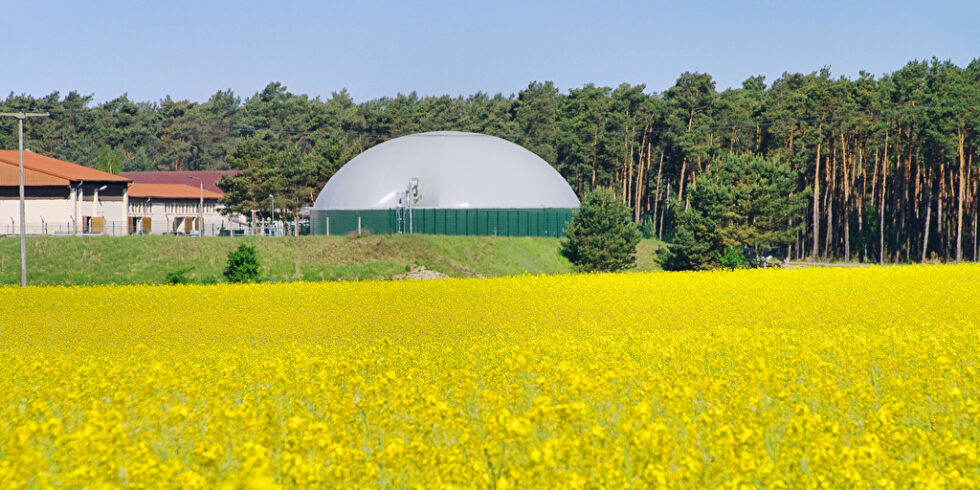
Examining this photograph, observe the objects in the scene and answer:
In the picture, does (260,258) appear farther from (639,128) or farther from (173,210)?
(639,128)

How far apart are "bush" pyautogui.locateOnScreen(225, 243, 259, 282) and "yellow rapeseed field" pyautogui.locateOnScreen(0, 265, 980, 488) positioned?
21.9 meters

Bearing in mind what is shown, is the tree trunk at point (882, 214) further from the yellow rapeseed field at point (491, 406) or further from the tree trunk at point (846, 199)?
the yellow rapeseed field at point (491, 406)

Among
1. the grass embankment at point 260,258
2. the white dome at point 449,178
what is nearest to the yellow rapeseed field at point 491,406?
the grass embankment at point 260,258

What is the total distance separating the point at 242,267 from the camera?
42625 millimetres

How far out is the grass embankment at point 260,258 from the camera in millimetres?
45875

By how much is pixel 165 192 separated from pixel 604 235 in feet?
202

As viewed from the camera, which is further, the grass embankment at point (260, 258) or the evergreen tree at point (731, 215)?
the evergreen tree at point (731, 215)

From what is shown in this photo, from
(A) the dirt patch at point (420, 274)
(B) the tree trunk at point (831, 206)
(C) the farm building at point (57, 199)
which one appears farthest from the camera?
(B) the tree trunk at point (831, 206)

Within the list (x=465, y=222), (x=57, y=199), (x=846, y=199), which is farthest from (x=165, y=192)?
(x=846, y=199)

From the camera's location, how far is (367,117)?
384 ft

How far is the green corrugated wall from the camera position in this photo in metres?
67.8

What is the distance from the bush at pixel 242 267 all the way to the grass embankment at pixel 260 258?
216 cm

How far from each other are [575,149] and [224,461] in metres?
92.2

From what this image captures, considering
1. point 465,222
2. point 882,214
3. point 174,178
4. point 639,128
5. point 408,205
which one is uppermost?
point 639,128
